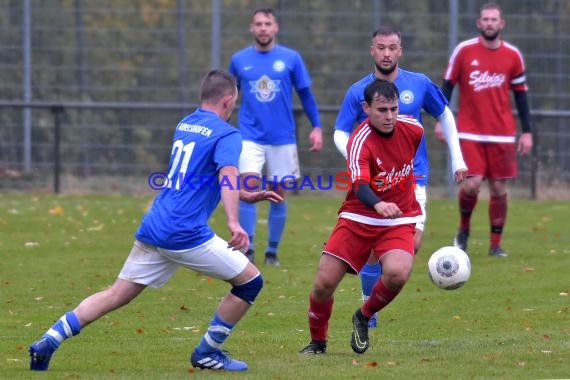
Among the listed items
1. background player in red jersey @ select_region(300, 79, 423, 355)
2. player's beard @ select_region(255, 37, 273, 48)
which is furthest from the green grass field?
player's beard @ select_region(255, 37, 273, 48)

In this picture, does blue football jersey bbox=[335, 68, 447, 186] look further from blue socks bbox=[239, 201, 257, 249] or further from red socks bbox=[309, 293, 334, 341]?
blue socks bbox=[239, 201, 257, 249]

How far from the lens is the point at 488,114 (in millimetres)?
12766

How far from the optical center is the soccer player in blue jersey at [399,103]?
9.05 m

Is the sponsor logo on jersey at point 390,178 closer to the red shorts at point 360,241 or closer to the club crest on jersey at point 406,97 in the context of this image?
the red shorts at point 360,241

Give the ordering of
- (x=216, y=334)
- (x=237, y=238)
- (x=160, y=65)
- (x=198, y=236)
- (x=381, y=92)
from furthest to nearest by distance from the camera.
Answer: (x=160, y=65) < (x=381, y=92) < (x=216, y=334) < (x=198, y=236) < (x=237, y=238)

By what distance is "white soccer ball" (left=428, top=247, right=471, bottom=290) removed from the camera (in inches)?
338

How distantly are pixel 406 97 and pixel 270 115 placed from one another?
346 cm

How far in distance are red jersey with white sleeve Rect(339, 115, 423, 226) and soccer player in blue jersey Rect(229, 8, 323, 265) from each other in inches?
174

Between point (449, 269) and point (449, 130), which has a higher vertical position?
point (449, 130)

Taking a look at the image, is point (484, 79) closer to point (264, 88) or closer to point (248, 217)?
point (264, 88)

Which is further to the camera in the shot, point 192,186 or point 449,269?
point 449,269

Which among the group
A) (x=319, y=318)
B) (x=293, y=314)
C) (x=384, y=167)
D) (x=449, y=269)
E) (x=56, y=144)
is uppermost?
(x=384, y=167)

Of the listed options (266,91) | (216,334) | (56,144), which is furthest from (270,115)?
(56,144)

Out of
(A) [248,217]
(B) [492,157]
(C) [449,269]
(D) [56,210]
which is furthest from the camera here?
(D) [56,210]
